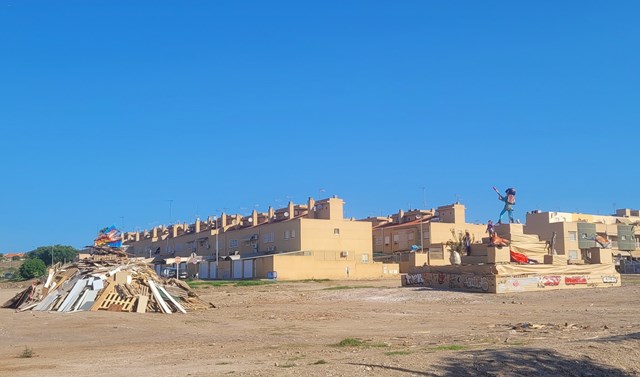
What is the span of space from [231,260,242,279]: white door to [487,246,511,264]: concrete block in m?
44.1

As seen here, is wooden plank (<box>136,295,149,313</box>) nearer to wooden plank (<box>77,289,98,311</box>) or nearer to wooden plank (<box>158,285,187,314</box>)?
wooden plank (<box>158,285,187,314</box>)

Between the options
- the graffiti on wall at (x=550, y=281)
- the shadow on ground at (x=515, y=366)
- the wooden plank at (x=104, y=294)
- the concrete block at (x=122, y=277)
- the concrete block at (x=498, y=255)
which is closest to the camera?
the shadow on ground at (x=515, y=366)

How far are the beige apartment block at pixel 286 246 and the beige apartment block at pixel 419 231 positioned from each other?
648 cm

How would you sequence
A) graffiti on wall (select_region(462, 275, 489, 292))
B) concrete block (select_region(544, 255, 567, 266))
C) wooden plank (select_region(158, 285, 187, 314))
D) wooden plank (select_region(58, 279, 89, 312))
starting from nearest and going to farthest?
wooden plank (select_region(58, 279, 89, 312)) → wooden plank (select_region(158, 285, 187, 314)) → graffiti on wall (select_region(462, 275, 489, 292)) → concrete block (select_region(544, 255, 567, 266))

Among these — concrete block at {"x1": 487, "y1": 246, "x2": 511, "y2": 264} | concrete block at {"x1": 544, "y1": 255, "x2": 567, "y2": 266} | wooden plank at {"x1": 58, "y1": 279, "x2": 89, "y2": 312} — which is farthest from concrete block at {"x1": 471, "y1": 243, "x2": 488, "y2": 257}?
wooden plank at {"x1": 58, "y1": 279, "x2": 89, "y2": 312}

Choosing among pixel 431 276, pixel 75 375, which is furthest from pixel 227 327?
pixel 431 276

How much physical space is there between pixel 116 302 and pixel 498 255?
23514mm

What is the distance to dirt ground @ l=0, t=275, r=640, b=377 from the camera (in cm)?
1454

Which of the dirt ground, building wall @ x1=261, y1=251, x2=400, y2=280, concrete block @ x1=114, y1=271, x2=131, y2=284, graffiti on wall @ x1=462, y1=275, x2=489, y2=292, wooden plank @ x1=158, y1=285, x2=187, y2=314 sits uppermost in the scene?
building wall @ x1=261, y1=251, x2=400, y2=280

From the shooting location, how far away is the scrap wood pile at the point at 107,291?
35812 mm

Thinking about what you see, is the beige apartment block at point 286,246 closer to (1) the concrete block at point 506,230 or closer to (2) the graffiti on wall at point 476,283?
(1) the concrete block at point 506,230

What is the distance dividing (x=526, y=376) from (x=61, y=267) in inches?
1391

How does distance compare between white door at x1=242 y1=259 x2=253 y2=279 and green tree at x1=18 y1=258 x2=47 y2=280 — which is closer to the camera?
white door at x1=242 y1=259 x2=253 y2=279

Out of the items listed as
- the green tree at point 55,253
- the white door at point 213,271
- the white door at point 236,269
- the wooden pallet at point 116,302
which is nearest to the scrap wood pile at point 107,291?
the wooden pallet at point 116,302
